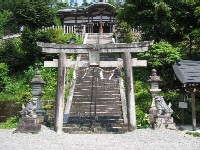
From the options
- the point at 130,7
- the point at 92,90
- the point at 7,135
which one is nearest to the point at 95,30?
the point at 130,7

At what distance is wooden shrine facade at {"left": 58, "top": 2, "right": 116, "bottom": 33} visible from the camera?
36.1 m

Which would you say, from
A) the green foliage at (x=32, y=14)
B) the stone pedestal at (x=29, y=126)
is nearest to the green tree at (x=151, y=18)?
the green foliage at (x=32, y=14)

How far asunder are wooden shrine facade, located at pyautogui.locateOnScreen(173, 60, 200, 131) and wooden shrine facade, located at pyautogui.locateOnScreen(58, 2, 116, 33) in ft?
69.1

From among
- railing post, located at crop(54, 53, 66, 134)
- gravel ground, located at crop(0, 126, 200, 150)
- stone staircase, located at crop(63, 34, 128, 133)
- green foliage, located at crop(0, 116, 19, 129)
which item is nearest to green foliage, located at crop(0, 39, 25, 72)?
stone staircase, located at crop(63, 34, 128, 133)

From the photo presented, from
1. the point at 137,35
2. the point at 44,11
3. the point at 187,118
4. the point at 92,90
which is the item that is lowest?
the point at 187,118

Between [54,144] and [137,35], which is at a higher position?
[137,35]

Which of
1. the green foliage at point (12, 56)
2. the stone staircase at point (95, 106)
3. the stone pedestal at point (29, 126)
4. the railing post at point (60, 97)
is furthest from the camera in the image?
the green foliage at point (12, 56)

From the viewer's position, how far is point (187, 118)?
53.9ft

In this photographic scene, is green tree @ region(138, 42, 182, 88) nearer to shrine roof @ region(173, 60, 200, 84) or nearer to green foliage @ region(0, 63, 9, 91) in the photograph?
shrine roof @ region(173, 60, 200, 84)

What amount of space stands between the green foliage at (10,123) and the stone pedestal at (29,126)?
121 inches

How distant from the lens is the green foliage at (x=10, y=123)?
1558 cm

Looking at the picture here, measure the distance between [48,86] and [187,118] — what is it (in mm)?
8969

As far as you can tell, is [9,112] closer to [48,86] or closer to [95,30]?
[48,86]

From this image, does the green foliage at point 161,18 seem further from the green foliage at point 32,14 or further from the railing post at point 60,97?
the railing post at point 60,97
